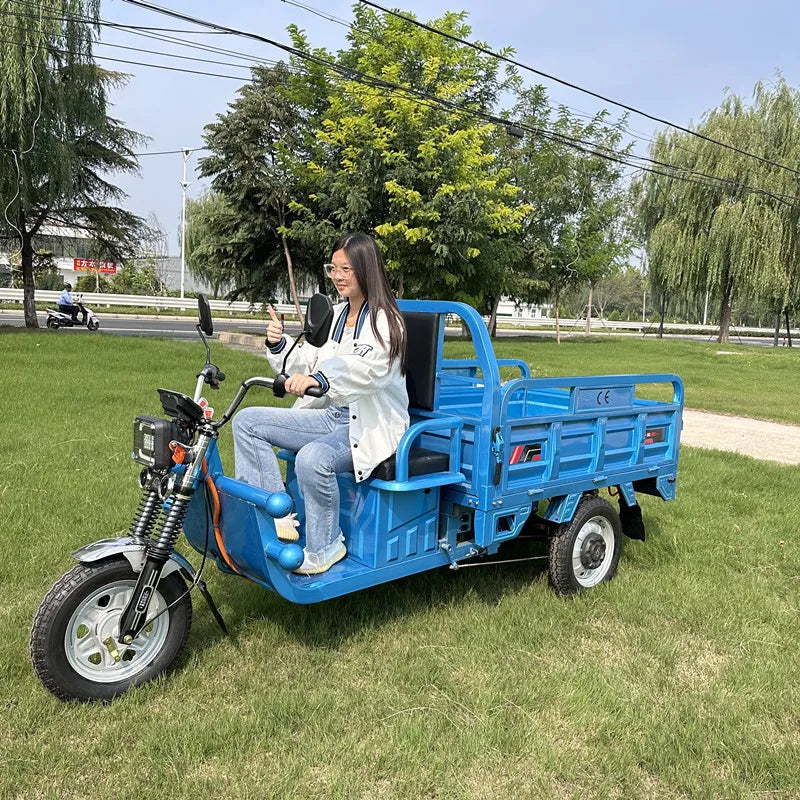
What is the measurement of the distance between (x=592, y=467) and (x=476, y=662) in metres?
1.29

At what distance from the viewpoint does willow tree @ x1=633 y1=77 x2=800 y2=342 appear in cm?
2570

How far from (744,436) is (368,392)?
816cm

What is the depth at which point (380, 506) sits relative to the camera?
3.18m

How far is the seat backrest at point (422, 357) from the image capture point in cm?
361

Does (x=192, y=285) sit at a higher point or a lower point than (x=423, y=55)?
lower

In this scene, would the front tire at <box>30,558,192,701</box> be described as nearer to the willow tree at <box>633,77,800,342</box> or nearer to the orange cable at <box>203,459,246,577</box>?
the orange cable at <box>203,459,246,577</box>

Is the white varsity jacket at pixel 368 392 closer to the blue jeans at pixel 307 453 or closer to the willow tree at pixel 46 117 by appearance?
the blue jeans at pixel 307 453

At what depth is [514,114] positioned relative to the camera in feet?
91.2

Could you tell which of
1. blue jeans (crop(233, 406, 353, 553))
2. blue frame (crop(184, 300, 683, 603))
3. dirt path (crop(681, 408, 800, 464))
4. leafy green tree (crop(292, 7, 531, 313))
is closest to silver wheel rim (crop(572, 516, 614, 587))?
blue frame (crop(184, 300, 683, 603))

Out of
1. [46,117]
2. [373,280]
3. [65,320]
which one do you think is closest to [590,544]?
[373,280]

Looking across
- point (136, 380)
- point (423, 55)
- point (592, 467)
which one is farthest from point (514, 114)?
point (592, 467)

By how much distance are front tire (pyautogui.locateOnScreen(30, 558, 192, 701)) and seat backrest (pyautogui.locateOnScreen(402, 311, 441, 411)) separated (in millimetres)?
1435

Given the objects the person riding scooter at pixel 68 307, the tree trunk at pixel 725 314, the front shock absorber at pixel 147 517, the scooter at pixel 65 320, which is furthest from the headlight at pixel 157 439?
the tree trunk at pixel 725 314

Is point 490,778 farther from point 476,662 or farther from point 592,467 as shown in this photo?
point 592,467
